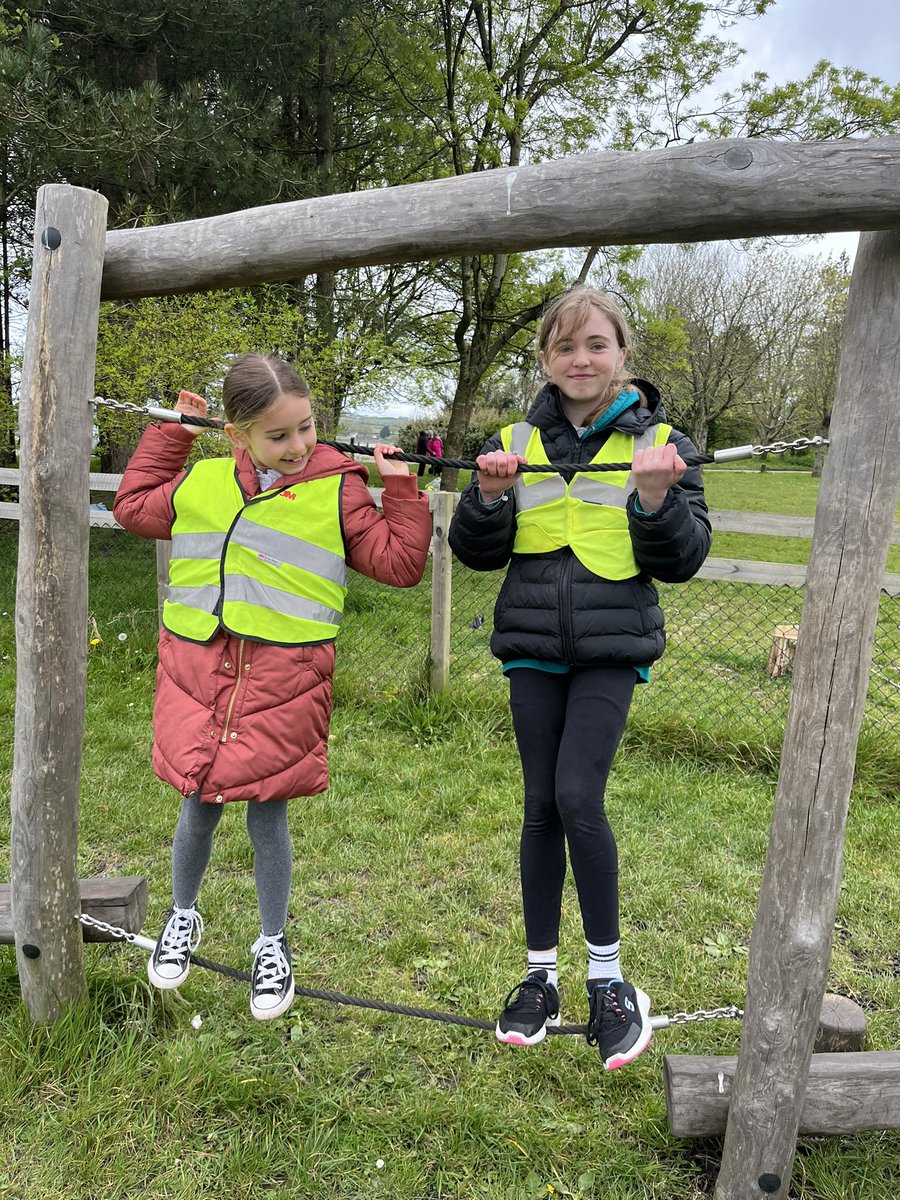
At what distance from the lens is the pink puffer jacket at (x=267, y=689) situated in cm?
206

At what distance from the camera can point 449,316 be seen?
13.6 meters

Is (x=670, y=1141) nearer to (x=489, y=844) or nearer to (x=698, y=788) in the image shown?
(x=489, y=844)

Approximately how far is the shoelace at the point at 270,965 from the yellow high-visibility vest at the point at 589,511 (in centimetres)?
127

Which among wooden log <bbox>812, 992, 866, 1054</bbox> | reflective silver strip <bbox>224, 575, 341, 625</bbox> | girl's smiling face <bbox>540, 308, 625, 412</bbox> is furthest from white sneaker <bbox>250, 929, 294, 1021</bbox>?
girl's smiling face <bbox>540, 308, 625, 412</bbox>

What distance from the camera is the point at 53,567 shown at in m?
2.21

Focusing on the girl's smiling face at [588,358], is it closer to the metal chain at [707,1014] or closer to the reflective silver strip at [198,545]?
the reflective silver strip at [198,545]

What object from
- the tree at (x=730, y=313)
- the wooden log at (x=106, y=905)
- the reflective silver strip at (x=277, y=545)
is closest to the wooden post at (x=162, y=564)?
the wooden log at (x=106, y=905)

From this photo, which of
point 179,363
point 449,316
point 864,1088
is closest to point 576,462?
point 864,1088

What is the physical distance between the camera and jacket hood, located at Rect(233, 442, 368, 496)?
7.13 feet

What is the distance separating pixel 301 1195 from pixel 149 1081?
53 cm

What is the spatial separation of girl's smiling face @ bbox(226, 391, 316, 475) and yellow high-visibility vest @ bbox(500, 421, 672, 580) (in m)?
0.57

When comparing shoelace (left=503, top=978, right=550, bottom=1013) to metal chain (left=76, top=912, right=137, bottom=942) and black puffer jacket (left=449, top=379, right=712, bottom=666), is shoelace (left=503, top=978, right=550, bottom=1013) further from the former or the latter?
metal chain (left=76, top=912, right=137, bottom=942)

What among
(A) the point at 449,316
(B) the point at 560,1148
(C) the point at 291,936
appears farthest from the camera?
(A) the point at 449,316

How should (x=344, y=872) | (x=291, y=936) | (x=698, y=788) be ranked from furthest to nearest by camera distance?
(x=698, y=788)
(x=344, y=872)
(x=291, y=936)
